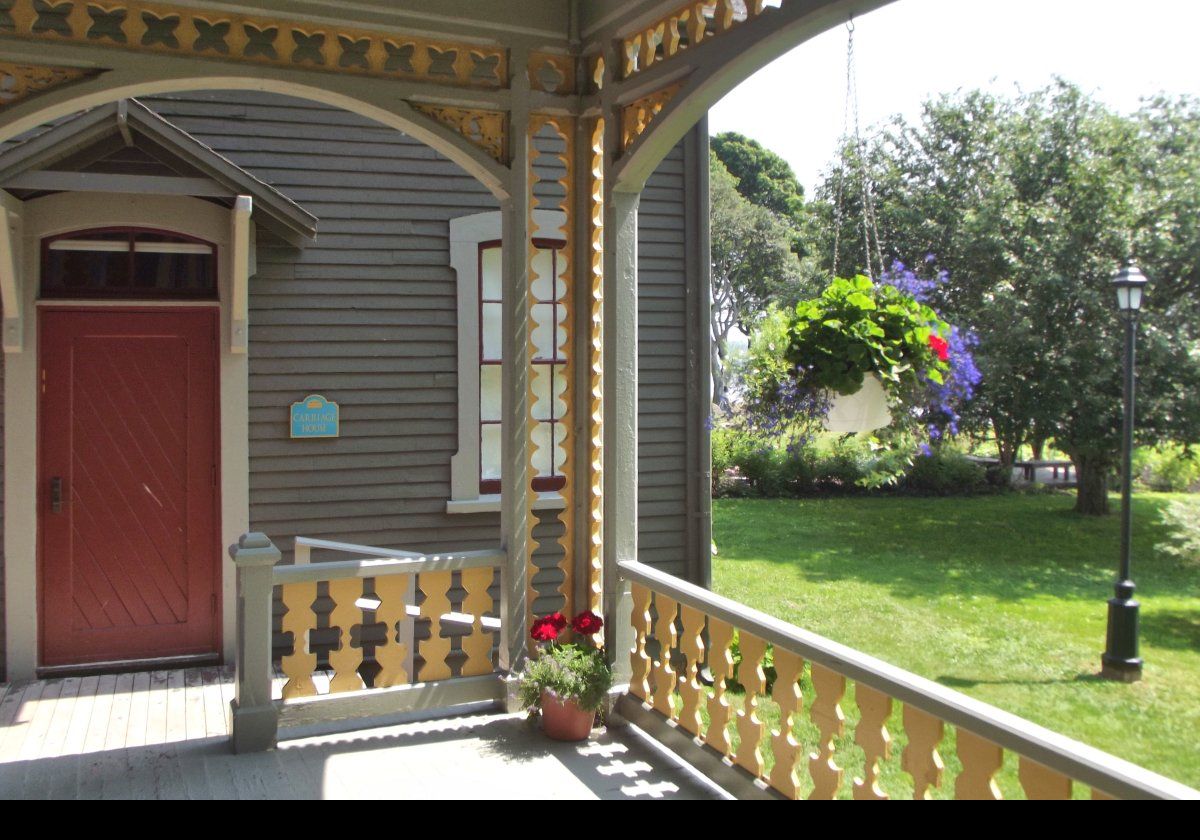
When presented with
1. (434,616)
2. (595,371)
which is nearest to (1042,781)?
(595,371)

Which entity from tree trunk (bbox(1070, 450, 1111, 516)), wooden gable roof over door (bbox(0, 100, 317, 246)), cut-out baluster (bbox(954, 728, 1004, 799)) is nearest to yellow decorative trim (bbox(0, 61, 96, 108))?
wooden gable roof over door (bbox(0, 100, 317, 246))

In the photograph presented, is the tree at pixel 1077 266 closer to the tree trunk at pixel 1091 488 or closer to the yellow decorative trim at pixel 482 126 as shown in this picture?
the tree trunk at pixel 1091 488

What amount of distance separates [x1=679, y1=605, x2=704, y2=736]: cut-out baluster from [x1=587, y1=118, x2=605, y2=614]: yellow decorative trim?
23.0 inches

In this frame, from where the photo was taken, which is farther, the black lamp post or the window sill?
the black lamp post

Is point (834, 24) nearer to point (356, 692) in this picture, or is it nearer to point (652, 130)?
point (652, 130)

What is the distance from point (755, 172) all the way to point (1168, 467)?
18.6m

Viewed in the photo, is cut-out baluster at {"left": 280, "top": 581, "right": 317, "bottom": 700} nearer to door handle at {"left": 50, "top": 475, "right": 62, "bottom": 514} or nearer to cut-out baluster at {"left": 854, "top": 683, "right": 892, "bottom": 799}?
door handle at {"left": 50, "top": 475, "right": 62, "bottom": 514}

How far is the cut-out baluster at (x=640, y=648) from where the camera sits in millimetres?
4254

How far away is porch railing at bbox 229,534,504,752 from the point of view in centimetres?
407

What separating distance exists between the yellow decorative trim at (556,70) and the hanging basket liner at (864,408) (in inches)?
76.2

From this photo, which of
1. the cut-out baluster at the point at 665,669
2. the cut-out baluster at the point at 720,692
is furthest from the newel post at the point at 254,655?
the cut-out baluster at the point at 720,692

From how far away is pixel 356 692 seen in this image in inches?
172

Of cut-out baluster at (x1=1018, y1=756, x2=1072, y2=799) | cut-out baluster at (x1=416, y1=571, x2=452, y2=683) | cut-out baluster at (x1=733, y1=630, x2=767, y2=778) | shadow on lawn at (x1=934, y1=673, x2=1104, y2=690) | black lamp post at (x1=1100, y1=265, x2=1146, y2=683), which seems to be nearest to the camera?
cut-out baluster at (x1=1018, y1=756, x2=1072, y2=799)

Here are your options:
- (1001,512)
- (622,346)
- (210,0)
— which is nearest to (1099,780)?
(622,346)
